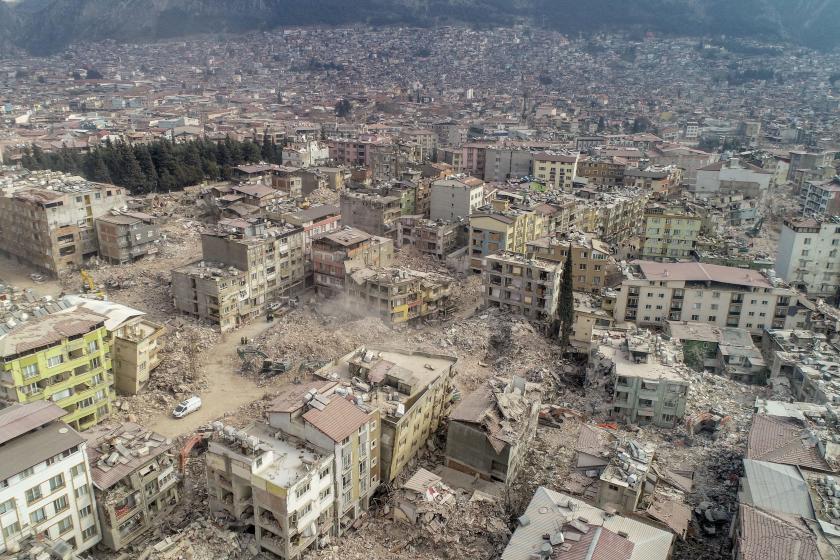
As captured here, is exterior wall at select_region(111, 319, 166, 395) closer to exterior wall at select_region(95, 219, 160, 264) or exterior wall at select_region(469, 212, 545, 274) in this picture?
exterior wall at select_region(95, 219, 160, 264)

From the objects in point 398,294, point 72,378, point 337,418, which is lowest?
point 398,294

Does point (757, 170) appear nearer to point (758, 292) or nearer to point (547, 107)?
point (758, 292)

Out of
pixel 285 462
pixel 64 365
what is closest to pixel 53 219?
pixel 64 365

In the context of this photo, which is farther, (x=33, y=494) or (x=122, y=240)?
(x=122, y=240)

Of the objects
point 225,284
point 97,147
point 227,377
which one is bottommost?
point 227,377

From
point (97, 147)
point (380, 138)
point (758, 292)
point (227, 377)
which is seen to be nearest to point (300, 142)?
point (380, 138)

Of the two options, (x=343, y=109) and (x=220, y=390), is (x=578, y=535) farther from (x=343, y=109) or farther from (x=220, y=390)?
(x=343, y=109)

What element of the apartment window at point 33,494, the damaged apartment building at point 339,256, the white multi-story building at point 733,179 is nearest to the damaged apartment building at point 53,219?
the damaged apartment building at point 339,256

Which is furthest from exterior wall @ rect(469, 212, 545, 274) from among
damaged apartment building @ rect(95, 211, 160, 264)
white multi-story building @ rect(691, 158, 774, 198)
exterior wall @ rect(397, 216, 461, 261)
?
white multi-story building @ rect(691, 158, 774, 198)

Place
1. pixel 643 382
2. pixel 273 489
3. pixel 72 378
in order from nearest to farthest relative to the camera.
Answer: pixel 273 489
pixel 72 378
pixel 643 382
